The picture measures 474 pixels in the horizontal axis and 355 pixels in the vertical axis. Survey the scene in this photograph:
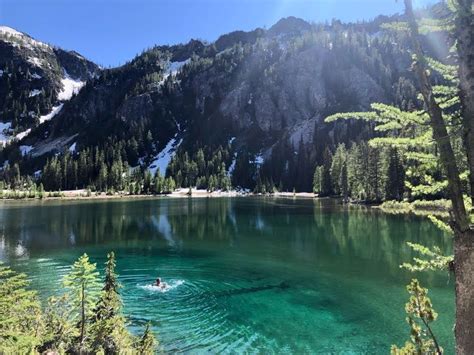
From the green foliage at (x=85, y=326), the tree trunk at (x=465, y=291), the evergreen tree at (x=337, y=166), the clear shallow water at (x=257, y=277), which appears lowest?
the clear shallow water at (x=257, y=277)

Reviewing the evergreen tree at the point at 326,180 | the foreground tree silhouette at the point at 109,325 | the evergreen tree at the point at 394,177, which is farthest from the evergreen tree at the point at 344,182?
the foreground tree silhouette at the point at 109,325

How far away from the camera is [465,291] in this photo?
7617mm

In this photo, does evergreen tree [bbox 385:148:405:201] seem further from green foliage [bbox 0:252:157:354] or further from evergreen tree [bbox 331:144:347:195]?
green foliage [bbox 0:252:157:354]

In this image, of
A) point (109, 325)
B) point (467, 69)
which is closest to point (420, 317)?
point (467, 69)

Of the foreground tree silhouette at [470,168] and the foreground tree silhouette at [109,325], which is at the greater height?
the foreground tree silhouette at [470,168]

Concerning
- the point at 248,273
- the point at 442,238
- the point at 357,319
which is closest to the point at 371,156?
the point at 442,238

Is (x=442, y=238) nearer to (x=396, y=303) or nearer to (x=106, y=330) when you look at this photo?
(x=396, y=303)

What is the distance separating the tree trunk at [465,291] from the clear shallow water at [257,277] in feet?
52.9

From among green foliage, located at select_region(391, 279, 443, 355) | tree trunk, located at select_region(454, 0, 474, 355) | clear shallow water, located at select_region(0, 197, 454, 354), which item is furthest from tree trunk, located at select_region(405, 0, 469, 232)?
clear shallow water, located at select_region(0, 197, 454, 354)

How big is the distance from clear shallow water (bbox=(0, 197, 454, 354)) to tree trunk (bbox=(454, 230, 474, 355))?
1613 centimetres

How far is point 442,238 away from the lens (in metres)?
57.5

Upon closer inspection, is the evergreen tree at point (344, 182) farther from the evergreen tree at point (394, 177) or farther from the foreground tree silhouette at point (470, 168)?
the foreground tree silhouette at point (470, 168)

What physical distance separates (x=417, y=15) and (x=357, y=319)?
74.7 ft

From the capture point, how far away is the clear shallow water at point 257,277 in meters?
24.6
